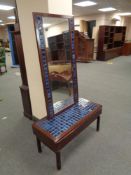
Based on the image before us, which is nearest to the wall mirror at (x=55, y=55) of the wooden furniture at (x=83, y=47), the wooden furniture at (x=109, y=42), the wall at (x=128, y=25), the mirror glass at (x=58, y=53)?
the mirror glass at (x=58, y=53)

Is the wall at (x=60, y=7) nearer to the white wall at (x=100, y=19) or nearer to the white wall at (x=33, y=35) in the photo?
the white wall at (x=33, y=35)

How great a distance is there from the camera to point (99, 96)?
3318 mm

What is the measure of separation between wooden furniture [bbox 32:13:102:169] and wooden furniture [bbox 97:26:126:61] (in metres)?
6.10

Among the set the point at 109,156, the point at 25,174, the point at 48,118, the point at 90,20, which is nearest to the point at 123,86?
the point at 109,156

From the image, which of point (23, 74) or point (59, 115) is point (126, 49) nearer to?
point (23, 74)

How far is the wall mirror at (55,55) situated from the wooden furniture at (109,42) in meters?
5.97

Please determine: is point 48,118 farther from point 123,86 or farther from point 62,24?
point 123,86

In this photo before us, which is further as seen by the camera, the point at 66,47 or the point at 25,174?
the point at 66,47

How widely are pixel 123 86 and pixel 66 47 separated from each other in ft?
8.71

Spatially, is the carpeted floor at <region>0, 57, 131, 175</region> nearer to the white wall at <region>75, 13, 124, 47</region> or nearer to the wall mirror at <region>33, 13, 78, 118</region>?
the wall mirror at <region>33, 13, 78, 118</region>

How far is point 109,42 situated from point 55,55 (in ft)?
23.4

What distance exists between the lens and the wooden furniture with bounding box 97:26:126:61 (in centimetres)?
736

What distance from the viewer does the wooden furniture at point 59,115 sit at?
139cm

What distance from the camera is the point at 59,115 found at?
177cm
